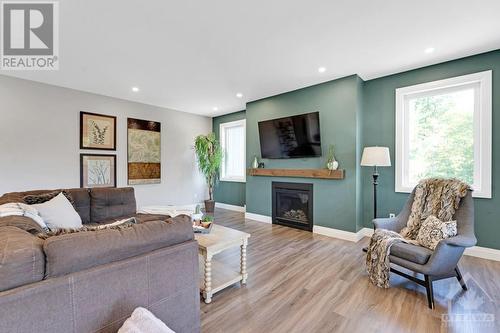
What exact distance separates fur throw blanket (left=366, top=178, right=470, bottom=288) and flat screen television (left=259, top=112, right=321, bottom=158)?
1.77m

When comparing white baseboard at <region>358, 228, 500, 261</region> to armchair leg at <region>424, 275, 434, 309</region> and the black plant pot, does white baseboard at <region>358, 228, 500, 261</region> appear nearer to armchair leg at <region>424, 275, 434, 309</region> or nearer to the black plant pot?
armchair leg at <region>424, 275, 434, 309</region>

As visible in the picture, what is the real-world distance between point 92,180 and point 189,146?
7.97ft

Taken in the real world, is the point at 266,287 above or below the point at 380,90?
below

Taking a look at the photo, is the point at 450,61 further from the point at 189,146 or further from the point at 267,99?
the point at 189,146

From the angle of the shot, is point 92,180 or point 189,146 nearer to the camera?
point 92,180

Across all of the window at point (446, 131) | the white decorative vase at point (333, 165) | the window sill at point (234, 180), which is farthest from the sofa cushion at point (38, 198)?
the window at point (446, 131)

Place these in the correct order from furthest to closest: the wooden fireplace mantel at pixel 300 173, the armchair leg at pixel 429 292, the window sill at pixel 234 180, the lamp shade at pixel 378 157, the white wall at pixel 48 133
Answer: the window sill at pixel 234 180
the wooden fireplace mantel at pixel 300 173
the white wall at pixel 48 133
the lamp shade at pixel 378 157
the armchair leg at pixel 429 292

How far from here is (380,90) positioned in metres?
3.90

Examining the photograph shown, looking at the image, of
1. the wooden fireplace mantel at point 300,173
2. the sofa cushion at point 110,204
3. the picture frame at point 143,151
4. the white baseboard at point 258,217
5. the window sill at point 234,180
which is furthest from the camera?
the window sill at point 234,180

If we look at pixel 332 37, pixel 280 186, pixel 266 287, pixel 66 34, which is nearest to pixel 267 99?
pixel 280 186

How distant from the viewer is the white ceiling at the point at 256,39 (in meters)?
2.17

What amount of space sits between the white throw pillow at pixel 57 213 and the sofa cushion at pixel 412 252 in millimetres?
3325

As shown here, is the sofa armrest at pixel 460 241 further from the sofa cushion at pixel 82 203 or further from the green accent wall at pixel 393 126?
the sofa cushion at pixel 82 203

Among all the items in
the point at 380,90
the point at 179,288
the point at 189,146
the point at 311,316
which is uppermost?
the point at 380,90
